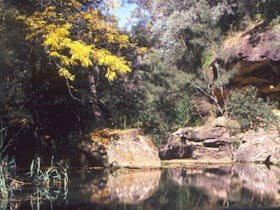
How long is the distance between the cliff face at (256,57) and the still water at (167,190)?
7.42 metres

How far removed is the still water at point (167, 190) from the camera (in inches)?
336

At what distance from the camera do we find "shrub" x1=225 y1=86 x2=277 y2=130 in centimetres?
1992

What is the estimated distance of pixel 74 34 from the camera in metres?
14.2

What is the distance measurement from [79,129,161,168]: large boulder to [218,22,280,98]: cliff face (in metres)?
7.04

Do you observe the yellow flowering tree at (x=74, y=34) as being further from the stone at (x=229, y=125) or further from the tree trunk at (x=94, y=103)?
the stone at (x=229, y=125)

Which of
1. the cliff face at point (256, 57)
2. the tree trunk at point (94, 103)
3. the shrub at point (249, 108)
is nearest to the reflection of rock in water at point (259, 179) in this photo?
the shrub at point (249, 108)

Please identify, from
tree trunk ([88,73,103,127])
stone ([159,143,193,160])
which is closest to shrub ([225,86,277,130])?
stone ([159,143,193,160])

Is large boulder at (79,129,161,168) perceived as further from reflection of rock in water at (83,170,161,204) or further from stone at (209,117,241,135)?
stone at (209,117,241,135)

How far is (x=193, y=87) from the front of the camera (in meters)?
23.0

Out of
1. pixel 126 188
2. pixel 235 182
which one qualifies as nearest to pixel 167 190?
pixel 126 188

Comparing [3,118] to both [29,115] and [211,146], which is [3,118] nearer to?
[29,115]

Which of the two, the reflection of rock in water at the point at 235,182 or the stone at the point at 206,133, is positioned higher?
the stone at the point at 206,133

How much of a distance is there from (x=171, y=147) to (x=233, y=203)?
11.0m

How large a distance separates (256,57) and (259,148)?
17.3 feet
